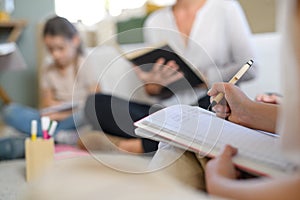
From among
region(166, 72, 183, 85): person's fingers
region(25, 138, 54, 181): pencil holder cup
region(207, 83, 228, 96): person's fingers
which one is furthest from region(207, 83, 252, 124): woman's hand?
region(25, 138, 54, 181): pencil holder cup

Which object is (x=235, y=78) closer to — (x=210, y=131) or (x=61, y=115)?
(x=210, y=131)

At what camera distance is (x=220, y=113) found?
1.63ft

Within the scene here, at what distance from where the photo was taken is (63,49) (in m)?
1.85

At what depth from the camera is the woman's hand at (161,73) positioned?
662mm

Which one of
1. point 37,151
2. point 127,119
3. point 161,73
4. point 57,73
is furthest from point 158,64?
point 57,73

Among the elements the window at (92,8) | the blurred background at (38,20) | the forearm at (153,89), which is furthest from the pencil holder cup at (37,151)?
the window at (92,8)

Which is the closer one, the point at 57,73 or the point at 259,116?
the point at 259,116

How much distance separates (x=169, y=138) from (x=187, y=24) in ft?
3.22

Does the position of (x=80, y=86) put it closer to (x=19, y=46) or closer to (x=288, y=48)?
(x=288, y=48)

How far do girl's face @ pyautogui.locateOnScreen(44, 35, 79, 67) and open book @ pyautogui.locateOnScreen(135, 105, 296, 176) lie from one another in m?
1.35

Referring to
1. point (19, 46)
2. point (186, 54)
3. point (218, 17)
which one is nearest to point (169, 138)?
point (186, 54)

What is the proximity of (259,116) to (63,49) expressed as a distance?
145 centimetres

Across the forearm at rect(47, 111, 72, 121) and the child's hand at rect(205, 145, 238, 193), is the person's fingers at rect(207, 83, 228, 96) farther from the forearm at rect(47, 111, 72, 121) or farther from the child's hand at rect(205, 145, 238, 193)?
the forearm at rect(47, 111, 72, 121)

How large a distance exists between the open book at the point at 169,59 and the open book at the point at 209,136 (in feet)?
0.35
